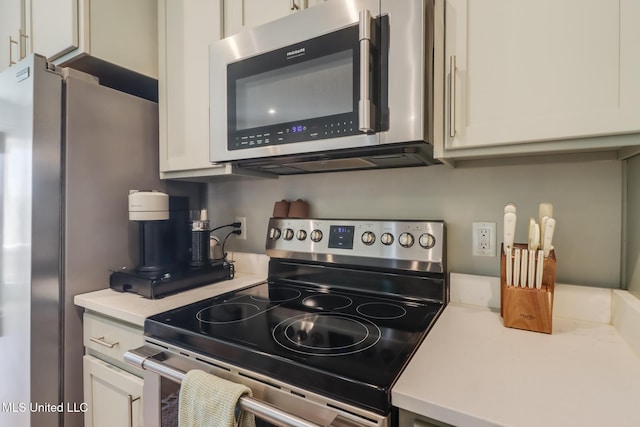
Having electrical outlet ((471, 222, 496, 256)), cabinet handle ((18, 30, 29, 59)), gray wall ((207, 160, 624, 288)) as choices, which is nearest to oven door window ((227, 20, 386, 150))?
gray wall ((207, 160, 624, 288))

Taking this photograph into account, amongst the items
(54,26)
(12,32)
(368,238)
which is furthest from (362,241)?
(12,32)

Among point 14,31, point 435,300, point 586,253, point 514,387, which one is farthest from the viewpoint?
point 14,31

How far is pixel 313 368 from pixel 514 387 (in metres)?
0.37

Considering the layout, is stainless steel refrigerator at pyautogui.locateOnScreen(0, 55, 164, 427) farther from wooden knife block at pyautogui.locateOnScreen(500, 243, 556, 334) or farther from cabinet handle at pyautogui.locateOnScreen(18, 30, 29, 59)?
wooden knife block at pyautogui.locateOnScreen(500, 243, 556, 334)

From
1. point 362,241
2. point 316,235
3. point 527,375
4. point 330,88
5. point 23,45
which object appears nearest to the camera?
point 527,375

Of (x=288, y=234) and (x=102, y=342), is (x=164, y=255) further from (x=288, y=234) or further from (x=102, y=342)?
(x=288, y=234)

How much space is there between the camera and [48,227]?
1141 millimetres

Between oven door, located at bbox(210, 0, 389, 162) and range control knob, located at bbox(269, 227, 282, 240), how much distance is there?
373 millimetres

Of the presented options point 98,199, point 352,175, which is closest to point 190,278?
point 98,199

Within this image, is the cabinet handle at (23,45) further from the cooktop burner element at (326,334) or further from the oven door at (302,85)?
the cooktop burner element at (326,334)

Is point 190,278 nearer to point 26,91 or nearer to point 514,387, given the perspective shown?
point 26,91

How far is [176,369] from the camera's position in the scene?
31.1 inches

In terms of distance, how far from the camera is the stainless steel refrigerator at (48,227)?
1.12 meters

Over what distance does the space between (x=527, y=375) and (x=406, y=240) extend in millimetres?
533
